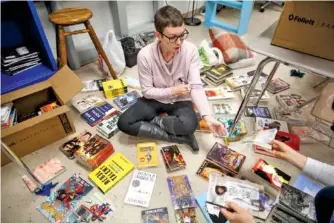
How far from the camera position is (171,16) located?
1.21 metres

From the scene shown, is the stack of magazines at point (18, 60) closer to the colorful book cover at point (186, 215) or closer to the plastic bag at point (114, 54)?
Answer: the plastic bag at point (114, 54)

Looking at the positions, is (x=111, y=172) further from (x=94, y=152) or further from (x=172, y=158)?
(x=172, y=158)

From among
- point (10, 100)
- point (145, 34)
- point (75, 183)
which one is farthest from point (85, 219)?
point (145, 34)

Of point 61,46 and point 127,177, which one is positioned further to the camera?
point 61,46

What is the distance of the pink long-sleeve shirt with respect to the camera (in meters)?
1.39

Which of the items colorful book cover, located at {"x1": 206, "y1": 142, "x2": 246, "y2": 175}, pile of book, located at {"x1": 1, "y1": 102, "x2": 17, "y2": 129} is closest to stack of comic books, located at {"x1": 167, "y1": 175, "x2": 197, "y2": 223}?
colorful book cover, located at {"x1": 206, "y1": 142, "x2": 246, "y2": 175}

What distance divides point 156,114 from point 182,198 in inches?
23.0

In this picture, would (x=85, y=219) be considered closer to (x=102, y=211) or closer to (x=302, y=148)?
(x=102, y=211)

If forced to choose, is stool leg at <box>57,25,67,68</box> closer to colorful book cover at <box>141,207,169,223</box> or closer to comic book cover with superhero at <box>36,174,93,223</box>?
comic book cover with superhero at <box>36,174,93,223</box>

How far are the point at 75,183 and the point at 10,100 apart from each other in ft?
2.05

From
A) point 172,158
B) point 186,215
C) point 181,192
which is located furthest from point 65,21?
point 186,215

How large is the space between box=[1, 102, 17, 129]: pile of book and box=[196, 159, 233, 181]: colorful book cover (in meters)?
1.12

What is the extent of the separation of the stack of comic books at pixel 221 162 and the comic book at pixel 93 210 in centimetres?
53

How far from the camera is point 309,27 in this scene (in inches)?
39.2
